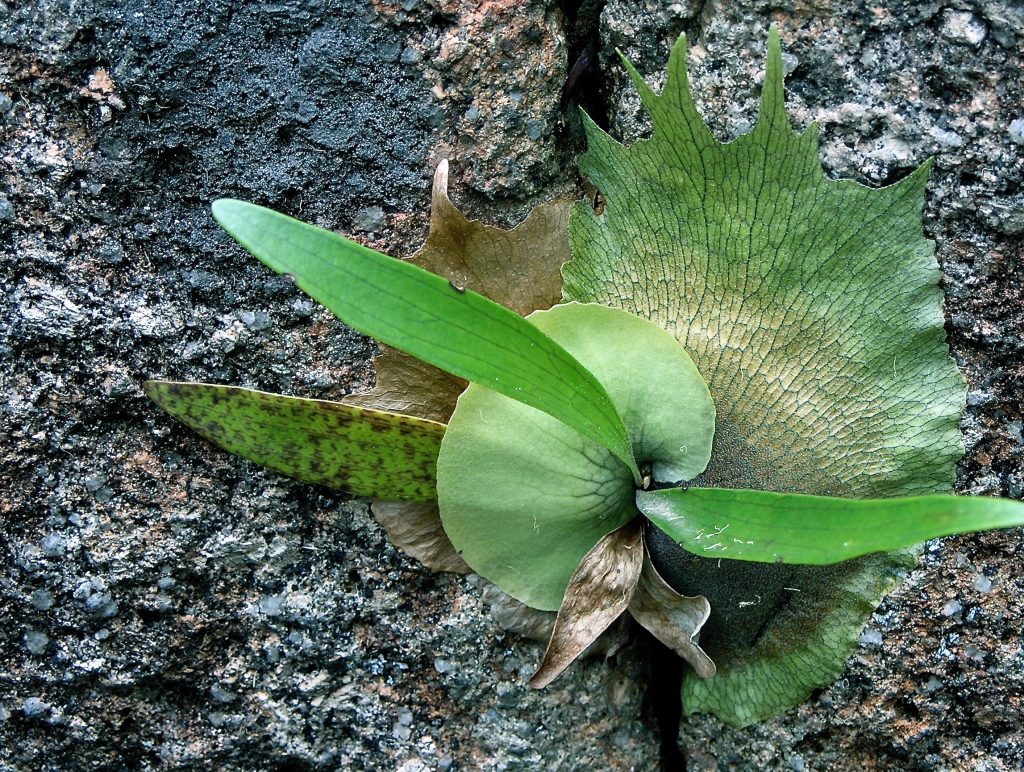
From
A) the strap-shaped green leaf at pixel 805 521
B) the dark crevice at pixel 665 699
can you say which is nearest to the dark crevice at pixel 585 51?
the strap-shaped green leaf at pixel 805 521

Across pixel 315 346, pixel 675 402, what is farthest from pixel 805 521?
pixel 315 346

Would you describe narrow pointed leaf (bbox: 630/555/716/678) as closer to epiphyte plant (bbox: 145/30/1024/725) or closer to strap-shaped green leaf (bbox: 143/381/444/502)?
epiphyte plant (bbox: 145/30/1024/725)

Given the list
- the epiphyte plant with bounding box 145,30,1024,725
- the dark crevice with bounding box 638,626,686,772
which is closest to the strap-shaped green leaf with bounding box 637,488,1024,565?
the epiphyte plant with bounding box 145,30,1024,725

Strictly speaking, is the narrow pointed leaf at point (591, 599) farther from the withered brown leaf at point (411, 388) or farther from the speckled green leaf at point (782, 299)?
the withered brown leaf at point (411, 388)

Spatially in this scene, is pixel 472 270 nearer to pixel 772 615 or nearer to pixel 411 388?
pixel 411 388

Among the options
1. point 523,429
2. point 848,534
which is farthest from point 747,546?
point 523,429

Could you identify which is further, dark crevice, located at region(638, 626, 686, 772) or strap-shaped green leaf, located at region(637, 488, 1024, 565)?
dark crevice, located at region(638, 626, 686, 772)
